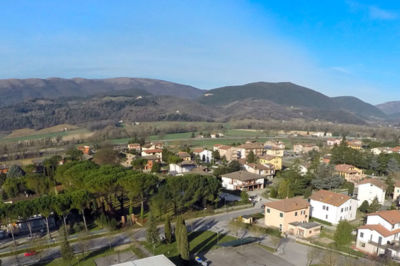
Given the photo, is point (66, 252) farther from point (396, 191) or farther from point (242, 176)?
point (396, 191)

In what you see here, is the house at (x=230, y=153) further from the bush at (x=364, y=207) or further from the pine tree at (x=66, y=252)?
the pine tree at (x=66, y=252)

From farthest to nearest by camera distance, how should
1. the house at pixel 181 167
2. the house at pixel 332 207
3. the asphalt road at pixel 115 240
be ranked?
the house at pixel 181 167 < the house at pixel 332 207 < the asphalt road at pixel 115 240

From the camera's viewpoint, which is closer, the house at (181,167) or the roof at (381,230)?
the roof at (381,230)

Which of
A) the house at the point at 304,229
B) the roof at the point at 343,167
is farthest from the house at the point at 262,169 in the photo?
the house at the point at 304,229

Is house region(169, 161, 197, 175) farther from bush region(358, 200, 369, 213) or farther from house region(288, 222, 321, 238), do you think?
bush region(358, 200, 369, 213)

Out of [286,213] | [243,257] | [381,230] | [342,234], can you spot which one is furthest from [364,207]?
[243,257]

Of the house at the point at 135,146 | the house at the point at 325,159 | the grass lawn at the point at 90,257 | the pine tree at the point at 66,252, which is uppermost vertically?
the pine tree at the point at 66,252
